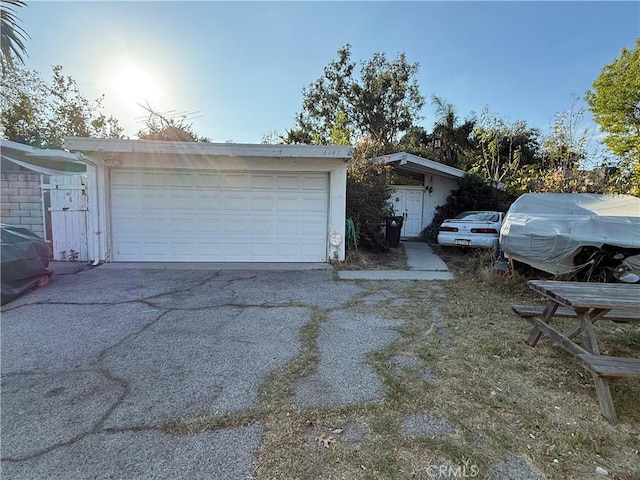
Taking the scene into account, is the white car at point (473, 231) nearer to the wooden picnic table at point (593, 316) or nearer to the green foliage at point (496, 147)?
the green foliage at point (496, 147)

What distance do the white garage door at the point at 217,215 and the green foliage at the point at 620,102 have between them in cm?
1772

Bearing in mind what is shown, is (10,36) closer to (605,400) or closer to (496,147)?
(605,400)

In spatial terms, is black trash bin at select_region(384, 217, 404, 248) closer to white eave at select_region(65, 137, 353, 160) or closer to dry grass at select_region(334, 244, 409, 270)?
dry grass at select_region(334, 244, 409, 270)

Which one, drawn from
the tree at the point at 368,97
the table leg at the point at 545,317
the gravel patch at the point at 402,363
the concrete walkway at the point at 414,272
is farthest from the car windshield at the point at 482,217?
the tree at the point at 368,97

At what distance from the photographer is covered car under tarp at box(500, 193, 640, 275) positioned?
4.88m

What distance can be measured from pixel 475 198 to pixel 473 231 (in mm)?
3850

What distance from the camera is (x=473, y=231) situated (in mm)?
8906

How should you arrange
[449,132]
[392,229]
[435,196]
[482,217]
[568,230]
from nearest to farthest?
Answer: [568,230] < [482,217] < [392,229] < [435,196] < [449,132]

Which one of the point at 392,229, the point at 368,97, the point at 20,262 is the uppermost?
the point at 368,97

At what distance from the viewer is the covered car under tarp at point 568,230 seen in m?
4.88

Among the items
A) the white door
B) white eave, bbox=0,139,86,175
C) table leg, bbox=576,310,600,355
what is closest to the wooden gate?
white eave, bbox=0,139,86,175

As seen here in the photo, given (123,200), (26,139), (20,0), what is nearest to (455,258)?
(123,200)

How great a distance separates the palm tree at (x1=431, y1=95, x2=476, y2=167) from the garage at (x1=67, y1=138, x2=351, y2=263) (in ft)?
43.2

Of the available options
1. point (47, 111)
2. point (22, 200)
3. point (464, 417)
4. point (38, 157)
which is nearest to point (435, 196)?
point (464, 417)
